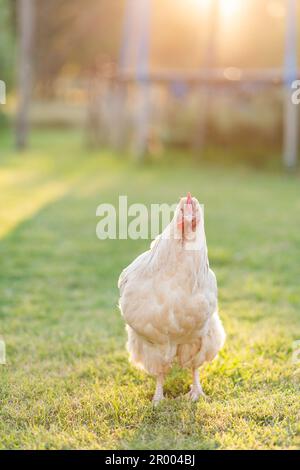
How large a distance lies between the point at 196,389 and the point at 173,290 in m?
0.81

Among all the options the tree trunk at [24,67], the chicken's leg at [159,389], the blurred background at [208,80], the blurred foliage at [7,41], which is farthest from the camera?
the blurred foliage at [7,41]

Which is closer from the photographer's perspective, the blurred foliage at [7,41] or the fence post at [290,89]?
the fence post at [290,89]

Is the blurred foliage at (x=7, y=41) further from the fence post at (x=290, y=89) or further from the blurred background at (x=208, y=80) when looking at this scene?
the fence post at (x=290, y=89)

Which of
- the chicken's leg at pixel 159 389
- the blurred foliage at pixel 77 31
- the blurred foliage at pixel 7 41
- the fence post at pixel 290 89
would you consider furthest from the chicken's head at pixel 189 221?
the blurred foliage at pixel 77 31

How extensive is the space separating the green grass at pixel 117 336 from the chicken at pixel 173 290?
1.54 feet

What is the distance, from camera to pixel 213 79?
15.2 m

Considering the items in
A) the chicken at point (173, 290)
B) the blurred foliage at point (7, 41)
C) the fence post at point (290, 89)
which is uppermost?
the blurred foliage at point (7, 41)

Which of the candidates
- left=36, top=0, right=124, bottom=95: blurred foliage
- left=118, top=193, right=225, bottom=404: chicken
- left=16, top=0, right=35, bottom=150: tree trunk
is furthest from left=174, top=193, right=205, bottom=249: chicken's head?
left=36, top=0, right=124, bottom=95: blurred foliage

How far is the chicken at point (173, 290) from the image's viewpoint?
3.73 meters

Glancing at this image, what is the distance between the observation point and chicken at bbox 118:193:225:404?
3732 millimetres

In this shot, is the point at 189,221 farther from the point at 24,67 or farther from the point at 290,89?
the point at 24,67

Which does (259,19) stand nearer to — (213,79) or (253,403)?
(213,79)

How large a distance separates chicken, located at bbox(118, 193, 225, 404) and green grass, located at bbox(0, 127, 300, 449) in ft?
1.54

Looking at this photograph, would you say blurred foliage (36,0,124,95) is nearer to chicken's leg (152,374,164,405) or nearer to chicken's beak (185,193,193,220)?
chicken's leg (152,374,164,405)
